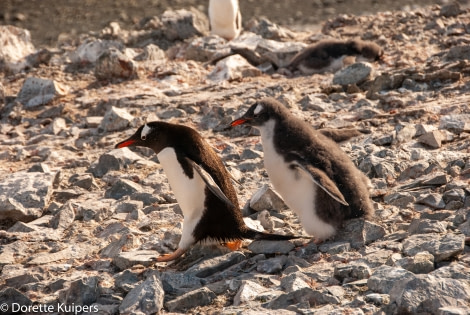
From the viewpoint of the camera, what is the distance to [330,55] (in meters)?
8.45

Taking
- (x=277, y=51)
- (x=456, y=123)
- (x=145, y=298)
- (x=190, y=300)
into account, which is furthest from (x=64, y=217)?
(x=277, y=51)

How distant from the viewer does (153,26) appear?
35.2ft

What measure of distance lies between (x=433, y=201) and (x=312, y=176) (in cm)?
78

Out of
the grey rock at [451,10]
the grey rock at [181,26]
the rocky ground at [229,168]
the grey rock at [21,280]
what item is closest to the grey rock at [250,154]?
the rocky ground at [229,168]

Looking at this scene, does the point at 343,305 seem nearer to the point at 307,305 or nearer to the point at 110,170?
the point at 307,305

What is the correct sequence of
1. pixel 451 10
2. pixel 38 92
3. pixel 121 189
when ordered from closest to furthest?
pixel 121 189
pixel 38 92
pixel 451 10

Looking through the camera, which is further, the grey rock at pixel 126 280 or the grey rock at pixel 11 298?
the grey rock at pixel 126 280

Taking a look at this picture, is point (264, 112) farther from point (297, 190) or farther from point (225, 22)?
point (225, 22)

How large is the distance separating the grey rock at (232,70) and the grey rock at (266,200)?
3.14m

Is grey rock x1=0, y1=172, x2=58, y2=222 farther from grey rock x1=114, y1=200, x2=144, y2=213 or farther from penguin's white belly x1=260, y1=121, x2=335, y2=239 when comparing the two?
penguin's white belly x1=260, y1=121, x2=335, y2=239

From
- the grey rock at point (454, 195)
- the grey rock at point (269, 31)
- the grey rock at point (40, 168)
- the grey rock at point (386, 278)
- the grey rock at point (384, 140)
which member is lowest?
the grey rock at point (386, 278)

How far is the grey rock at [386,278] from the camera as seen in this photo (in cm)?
373

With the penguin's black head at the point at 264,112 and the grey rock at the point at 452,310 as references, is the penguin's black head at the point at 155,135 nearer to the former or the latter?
the penguin's black head at the point at 264,112

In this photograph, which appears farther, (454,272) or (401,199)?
(401,199)
